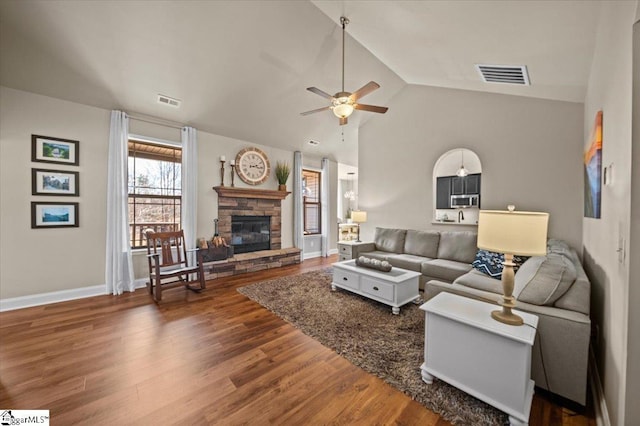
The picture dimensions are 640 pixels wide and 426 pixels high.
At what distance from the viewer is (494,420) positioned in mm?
1493

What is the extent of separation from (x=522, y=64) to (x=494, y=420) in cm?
315

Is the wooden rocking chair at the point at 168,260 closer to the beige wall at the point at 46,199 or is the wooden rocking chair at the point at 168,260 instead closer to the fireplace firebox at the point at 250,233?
the beige wall at the point at 46,199

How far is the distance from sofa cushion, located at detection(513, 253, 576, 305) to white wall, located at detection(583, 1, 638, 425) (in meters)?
0.20

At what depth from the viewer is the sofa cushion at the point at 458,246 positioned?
3.79m

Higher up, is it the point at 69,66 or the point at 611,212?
the point at 69,66

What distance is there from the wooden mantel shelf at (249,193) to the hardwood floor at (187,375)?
2474 mm

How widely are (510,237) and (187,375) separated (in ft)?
8.28

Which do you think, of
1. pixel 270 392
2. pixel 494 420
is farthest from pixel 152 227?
pixel 494 420

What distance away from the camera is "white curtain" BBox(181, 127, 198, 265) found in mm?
4402

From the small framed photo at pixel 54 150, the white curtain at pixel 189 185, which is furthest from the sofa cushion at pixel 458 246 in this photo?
the small framed photo at pixel 54 150

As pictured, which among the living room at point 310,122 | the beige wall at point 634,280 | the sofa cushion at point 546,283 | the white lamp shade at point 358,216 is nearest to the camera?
the beige wall at point 634,280

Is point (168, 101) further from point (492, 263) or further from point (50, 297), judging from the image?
point (492, 263)

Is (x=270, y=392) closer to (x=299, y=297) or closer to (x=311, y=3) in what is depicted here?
(x=299, y=297)

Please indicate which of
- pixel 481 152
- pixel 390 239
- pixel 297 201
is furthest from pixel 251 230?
pixel 481 152
